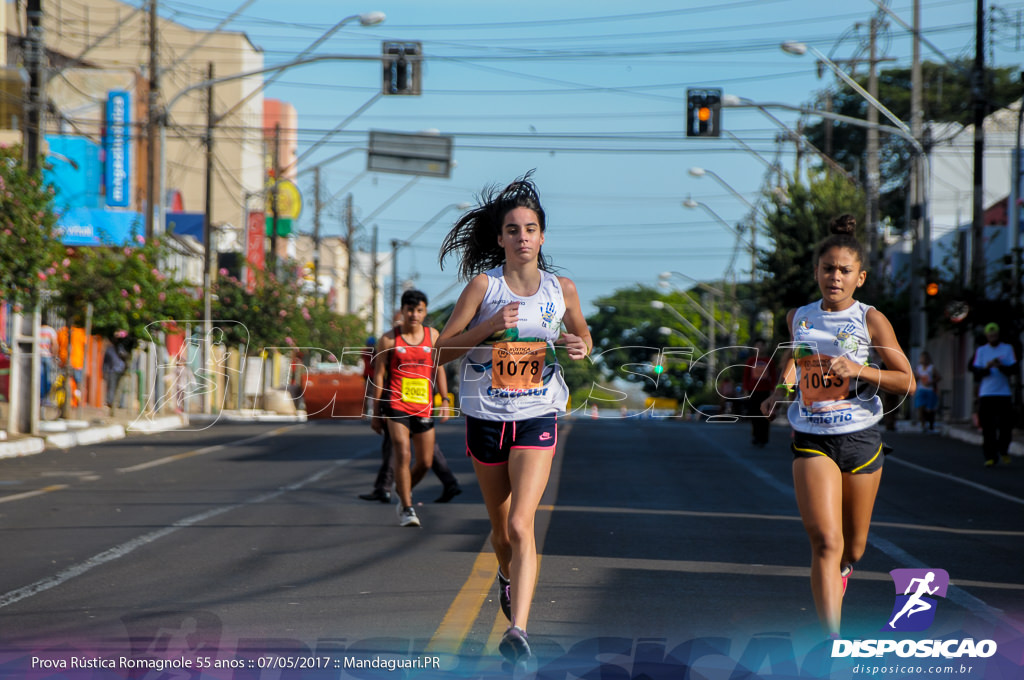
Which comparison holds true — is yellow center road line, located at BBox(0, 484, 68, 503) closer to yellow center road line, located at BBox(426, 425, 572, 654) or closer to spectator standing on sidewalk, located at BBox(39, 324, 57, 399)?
yellow center road line, located at BBox(426, 425, 572, 654)

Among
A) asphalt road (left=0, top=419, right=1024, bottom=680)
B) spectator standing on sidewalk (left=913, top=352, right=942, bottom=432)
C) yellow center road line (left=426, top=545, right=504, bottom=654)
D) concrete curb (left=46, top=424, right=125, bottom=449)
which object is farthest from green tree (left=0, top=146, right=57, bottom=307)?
spectator standing on sidewalk (left=913, top=352, right=942, bottom=432)

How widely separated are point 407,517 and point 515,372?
18.3 ft

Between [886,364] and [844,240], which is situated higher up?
[844,240]

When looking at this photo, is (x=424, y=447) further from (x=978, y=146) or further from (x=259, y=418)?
(x=259, y=418)

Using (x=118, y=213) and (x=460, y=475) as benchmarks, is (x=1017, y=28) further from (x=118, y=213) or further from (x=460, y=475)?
(x=118, y=213)

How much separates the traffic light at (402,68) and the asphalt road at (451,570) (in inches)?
350

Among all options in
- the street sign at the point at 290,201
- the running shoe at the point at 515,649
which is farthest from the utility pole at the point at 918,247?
the street sign at the point at 290,201

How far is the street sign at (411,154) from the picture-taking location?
116 feet

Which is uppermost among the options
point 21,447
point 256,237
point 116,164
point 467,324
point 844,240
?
point 116,164

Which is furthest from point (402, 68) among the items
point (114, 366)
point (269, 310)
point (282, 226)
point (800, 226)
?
point (282, 226)

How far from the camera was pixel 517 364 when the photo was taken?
6.48 metres

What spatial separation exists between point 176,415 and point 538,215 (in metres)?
28.1

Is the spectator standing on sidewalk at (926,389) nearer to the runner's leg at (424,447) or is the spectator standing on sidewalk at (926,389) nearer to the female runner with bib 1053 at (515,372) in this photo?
the runner's leg at (424,447)

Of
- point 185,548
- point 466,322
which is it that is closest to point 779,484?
point 185,548
